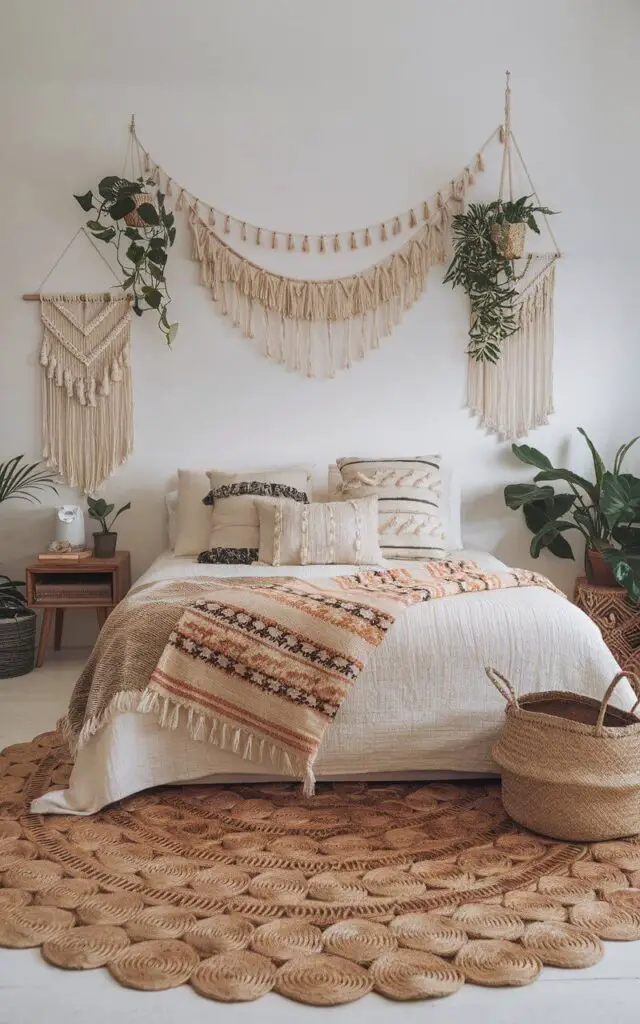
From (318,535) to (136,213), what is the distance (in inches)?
69.6

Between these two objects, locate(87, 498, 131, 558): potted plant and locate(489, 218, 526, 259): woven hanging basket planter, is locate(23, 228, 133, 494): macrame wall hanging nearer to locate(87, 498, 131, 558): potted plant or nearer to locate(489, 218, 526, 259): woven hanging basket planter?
locate(87, 498, 131, 558): potted plant

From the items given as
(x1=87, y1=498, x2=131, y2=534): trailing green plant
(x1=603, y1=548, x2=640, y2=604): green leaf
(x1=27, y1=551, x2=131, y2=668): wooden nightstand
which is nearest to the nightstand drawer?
(x1=27, y1=551, x2=131, y2=668): wooden nightstand

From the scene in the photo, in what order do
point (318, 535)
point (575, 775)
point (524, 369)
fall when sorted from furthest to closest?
point (524, 369) < point (318, 535) < point (575, 775)

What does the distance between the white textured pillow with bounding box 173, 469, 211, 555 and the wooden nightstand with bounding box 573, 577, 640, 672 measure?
5.75 feet

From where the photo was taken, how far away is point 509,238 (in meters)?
4.53

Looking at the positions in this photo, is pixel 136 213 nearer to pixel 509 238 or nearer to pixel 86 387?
pixel 86 387

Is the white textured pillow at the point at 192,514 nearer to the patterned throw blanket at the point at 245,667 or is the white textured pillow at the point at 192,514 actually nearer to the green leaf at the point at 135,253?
the green leaf at the point at 135,253

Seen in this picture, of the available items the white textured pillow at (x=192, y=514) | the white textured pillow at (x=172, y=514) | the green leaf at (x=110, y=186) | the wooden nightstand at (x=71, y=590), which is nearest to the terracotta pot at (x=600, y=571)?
the white textured pillow at (x=192, y=514)

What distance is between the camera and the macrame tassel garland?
4695 mm

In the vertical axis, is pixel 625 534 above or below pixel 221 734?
above

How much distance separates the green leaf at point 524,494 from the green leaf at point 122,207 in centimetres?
220

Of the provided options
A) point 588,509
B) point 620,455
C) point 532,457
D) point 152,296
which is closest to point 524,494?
point 532,457

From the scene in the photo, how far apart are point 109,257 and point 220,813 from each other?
2.93 meters

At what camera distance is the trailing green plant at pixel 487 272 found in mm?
4636
